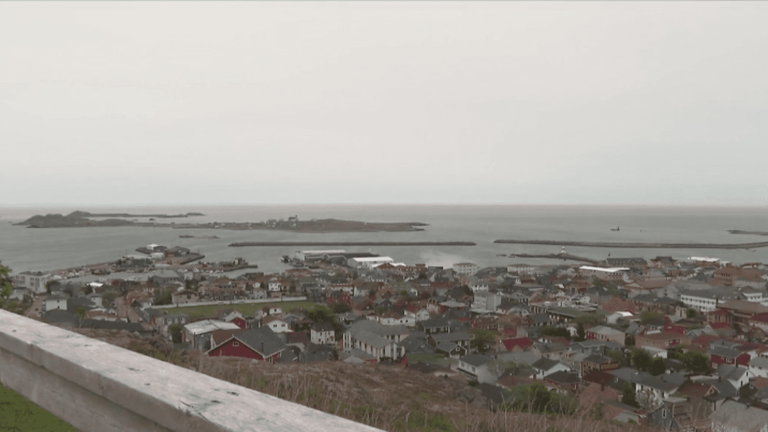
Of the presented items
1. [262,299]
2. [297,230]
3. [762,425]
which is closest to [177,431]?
[762,425]

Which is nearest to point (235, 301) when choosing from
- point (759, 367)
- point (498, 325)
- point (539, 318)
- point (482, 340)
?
point (498, 325)

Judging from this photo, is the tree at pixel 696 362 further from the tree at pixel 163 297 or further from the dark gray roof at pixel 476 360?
the tree at pixel 163 297

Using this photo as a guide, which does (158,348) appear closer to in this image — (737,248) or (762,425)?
(762,425)

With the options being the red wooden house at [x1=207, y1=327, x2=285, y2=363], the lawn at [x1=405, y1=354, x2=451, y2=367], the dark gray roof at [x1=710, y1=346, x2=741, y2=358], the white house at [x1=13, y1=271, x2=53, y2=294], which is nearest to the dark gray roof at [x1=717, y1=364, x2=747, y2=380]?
the dark gray roof at [x1=710, y1=346, x2=741, y2=358]

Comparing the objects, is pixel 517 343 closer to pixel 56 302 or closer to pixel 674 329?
pixel 674 329

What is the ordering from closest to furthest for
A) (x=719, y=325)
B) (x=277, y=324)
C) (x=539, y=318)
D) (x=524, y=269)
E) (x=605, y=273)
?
(x=277, y=324) < (x=719, y=325) < (x=539, y=318) < (x=605, y=273) < (x=524, y=269)

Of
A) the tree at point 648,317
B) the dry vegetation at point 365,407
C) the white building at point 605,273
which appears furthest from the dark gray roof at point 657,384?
the white building at point 605,273
